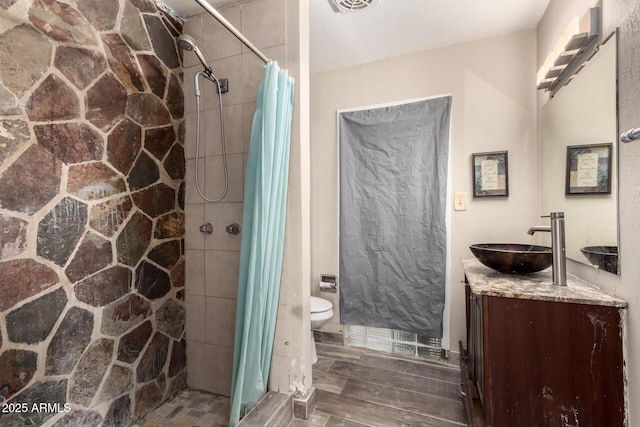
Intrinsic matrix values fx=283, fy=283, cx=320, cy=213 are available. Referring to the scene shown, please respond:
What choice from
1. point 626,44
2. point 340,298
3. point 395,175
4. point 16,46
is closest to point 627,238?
point 626,44

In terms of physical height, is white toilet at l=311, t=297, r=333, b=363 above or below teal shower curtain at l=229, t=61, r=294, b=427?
below

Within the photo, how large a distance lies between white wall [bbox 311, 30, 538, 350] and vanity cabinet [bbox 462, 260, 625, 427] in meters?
1.10

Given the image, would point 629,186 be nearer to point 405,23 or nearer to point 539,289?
point 539,289

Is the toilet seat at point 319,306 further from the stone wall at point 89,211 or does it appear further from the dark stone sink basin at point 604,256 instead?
the dark stone sink basin at point 604,256

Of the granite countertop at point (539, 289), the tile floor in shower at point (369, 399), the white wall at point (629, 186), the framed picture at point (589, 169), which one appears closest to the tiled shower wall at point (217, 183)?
the tile floor in shower at point (369, 399)

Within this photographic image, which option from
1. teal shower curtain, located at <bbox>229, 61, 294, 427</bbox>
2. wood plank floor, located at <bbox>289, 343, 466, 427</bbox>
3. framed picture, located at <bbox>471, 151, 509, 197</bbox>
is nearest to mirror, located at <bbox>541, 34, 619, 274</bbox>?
framed picture, located at <bbox>471, 151, 509, 197</bbox>

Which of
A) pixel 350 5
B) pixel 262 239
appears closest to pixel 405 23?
pixel 350 5

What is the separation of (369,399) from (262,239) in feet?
4.06

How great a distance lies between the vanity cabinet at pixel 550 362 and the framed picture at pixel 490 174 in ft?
3.91

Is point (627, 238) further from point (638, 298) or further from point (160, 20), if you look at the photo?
point (160, 20)

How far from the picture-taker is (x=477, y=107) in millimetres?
2135

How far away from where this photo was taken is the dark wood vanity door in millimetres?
1026

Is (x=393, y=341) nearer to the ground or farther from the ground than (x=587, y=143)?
nearer to the ground

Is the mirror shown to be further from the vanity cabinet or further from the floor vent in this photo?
the floor vent
